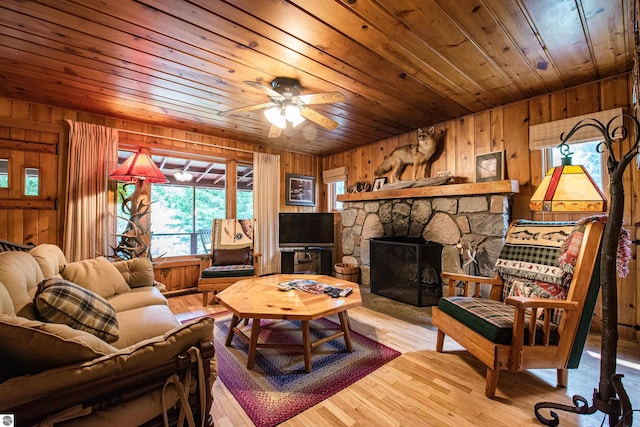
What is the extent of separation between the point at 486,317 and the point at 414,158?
2.40 metres

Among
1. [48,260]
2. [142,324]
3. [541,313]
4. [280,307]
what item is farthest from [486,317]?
[48,260]

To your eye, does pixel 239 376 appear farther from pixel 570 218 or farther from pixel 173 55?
pixel 570 218

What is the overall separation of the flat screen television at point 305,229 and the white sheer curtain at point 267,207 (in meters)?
0.19

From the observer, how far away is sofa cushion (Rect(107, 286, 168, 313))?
6.34 ft

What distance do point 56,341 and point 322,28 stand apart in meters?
2.01

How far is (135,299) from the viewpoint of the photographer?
205 centimetres

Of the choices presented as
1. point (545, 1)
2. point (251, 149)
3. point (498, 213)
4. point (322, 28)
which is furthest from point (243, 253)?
point (545, 1)

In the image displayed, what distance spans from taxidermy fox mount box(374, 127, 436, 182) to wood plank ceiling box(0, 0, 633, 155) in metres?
0.42

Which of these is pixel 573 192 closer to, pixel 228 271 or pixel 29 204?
pixel 228 271

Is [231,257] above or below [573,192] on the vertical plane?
below

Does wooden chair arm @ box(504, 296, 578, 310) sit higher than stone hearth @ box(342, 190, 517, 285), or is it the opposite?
stone hearth @ box(342, 190, 517, 285)

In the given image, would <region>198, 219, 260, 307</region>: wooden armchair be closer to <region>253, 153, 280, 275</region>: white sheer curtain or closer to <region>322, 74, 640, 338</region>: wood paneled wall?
<region>253, 153, 280, 275</region>: white sheer curtain

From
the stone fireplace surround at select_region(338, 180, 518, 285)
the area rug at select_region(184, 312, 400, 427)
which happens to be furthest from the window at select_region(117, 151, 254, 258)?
the area rug at select_region(184, 312, 400, 427)

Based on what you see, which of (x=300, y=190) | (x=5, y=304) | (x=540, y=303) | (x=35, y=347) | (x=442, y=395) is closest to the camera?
(x=35, y=347)
